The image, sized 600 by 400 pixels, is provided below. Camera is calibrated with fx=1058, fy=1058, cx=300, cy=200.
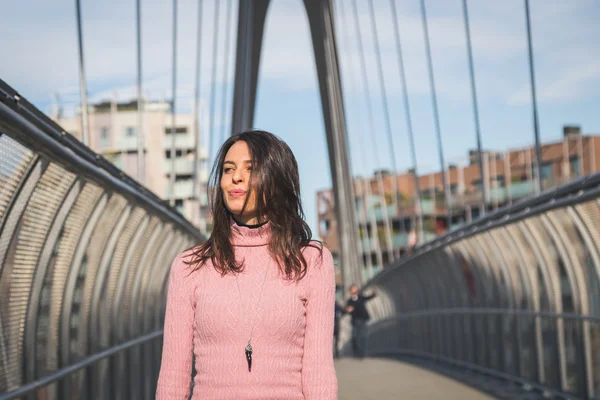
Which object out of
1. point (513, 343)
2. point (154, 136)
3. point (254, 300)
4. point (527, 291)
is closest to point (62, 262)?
point (254, 300)

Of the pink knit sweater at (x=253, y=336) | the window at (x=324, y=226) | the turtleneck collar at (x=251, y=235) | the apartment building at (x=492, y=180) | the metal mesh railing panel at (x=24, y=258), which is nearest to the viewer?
the pink knit sweater at (x=253, y=336)

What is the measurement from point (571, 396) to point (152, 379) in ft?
9.36

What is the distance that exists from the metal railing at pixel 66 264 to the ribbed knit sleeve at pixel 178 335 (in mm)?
1218

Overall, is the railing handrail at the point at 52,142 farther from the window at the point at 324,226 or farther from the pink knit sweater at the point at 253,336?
the window at the point at 324,226

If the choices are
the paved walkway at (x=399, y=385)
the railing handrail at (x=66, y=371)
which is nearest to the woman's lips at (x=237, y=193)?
the railing handrail at (x=66, y=371)

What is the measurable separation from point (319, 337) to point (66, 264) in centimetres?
→ 275

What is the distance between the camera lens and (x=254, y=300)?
214 cm

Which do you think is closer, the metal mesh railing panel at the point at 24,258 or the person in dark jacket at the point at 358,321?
the metal mesh railing panel at the point at 24,258

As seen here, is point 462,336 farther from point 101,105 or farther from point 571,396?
point 101,105

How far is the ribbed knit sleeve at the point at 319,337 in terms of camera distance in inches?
84.4

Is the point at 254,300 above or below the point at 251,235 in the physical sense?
below

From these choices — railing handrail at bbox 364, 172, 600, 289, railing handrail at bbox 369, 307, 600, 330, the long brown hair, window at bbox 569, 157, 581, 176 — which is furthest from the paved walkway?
window at bbox 569, 157, 581, 176

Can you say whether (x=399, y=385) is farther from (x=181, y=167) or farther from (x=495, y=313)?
(x=181, y=167)

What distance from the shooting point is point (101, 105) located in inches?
1831
